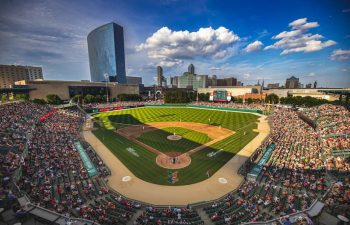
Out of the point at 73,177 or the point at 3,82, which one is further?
the point at 3,82

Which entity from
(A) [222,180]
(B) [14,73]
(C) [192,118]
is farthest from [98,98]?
(B) [14,73]

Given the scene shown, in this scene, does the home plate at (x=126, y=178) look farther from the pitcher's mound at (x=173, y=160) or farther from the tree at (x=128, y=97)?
the tree at (x=128, y=97)

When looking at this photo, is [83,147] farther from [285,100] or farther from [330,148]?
[285,100]

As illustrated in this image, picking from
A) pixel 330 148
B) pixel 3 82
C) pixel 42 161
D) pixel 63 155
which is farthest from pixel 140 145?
pixel 3 82

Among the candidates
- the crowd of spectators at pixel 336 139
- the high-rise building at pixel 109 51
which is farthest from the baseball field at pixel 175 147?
the high-rise building at pixel 109 51

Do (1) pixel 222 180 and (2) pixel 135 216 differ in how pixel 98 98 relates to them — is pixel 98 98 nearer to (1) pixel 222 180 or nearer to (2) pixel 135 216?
(1) pixel 222 180

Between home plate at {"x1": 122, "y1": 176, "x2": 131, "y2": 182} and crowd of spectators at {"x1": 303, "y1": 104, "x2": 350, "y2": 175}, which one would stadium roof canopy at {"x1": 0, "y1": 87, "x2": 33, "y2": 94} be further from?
crowd of spectators at {"x1": 303, "y1": 104, "x2": 350, "y2": 175}
